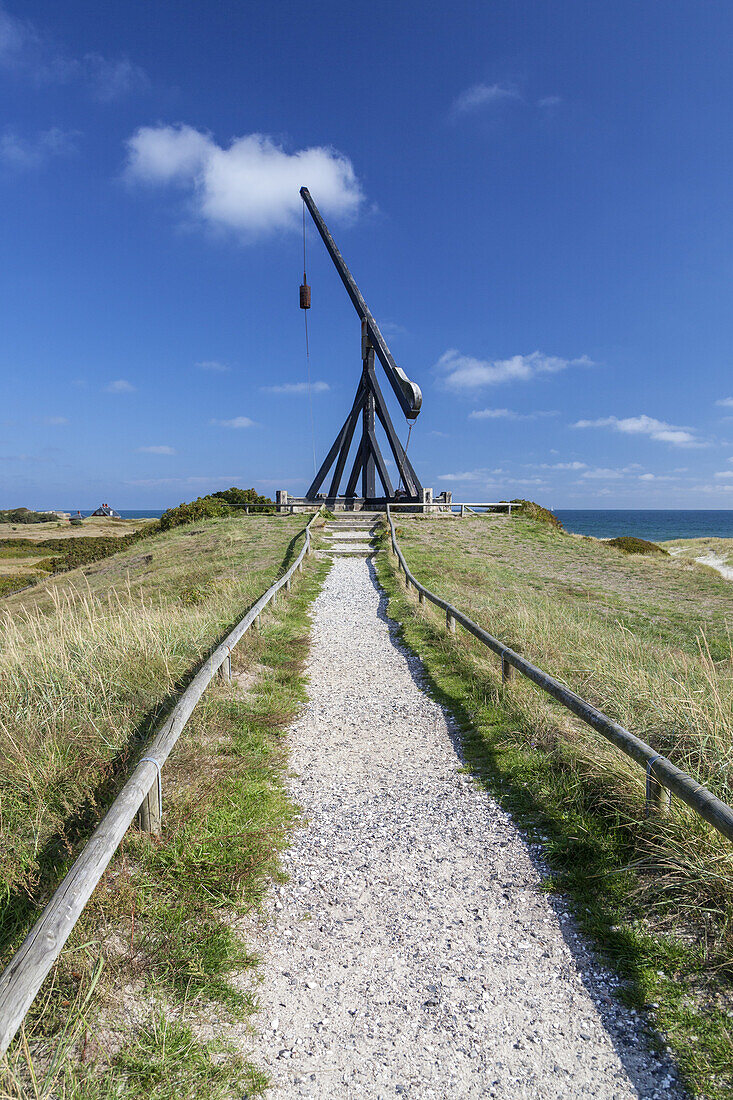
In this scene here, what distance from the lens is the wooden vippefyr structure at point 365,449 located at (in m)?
25.8

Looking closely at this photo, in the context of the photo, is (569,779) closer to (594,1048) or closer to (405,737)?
(405,737)

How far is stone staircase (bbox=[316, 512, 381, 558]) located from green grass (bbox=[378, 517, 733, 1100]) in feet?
26.4

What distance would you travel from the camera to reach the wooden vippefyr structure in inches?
1014

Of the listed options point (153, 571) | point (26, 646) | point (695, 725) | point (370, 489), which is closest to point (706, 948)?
point (695, 725)

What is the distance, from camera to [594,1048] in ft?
7.93

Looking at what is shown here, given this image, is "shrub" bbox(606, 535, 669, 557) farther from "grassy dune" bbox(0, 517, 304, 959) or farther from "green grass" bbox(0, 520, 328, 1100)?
"green grass" bbox(0, 520, 328, 1100)

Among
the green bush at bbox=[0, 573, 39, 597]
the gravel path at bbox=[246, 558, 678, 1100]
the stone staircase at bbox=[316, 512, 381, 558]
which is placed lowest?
the green bush at bbox=[0, 573, 39, 597]

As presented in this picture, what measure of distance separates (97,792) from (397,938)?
212 centimetres

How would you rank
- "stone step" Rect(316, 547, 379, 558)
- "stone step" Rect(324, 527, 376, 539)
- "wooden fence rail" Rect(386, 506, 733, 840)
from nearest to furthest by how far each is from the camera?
"wooden fence rail" Rect(386, 506, 733, 840) → "stone step" Rect(316, 547, 379, 558) → "stone step" Rect(324, 527, 376, 539)

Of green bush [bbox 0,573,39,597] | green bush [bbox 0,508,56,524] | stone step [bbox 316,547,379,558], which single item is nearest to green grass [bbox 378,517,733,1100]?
stone step [bbox 316,547,379,558]

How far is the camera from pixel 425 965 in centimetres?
288

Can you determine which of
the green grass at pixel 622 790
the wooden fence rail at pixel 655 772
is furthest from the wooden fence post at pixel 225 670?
the wooden fence rail at pixel 655 772

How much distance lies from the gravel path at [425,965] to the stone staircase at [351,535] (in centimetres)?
1377

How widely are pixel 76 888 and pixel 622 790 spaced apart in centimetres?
322
